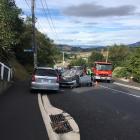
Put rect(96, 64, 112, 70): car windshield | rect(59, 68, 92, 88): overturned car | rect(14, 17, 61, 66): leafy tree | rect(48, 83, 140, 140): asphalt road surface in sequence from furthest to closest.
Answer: rect(14, 17, 61, 66): leafy tree < rect(96, 64, 112, 70): car windshield < rect(59, 68, 92, 88): overturned car < rect(48, 83, 140, 140): asphalt road surface

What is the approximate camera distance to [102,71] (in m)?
56.2

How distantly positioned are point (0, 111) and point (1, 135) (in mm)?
5347

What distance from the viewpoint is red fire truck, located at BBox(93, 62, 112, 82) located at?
5612 centimetres

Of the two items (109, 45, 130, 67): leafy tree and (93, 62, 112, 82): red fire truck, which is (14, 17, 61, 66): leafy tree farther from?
(109, 45, 130, 67): leafy tree

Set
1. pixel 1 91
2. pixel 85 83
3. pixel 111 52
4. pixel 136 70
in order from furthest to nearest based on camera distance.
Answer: pixel 111 52 < pixel 136 70 < pixel 85 83 < pixel 1 91

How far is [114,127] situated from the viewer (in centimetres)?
1375

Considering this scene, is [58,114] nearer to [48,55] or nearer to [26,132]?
[26,132]

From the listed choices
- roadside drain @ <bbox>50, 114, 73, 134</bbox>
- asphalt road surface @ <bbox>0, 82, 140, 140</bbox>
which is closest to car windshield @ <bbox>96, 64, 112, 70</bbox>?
asphalt road surface @ <bbox>0, 82, 140, 140</bbox>

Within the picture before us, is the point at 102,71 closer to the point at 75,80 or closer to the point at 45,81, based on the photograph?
the point at 75,80

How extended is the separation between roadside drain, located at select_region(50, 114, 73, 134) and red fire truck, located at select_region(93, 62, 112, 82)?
3981 cm

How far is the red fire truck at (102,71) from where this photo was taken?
2210 inches

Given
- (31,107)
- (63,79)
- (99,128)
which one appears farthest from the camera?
(63,79)

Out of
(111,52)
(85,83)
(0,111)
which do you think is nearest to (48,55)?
(85,83)

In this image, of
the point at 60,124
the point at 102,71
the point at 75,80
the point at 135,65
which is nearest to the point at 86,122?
the point at 60,124
